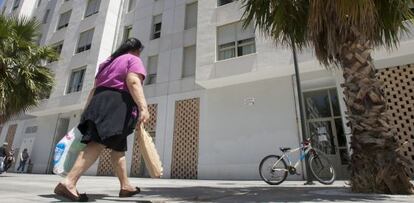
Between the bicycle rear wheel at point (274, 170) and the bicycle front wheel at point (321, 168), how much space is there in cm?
76

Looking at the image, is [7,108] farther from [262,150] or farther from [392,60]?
[392,60]

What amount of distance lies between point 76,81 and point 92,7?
5.86m

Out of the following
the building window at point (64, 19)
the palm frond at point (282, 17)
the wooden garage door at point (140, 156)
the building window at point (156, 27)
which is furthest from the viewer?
the building window at point (64, 19)

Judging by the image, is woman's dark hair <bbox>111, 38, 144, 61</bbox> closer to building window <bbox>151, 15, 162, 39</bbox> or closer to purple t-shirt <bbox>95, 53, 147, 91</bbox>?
purple t-shirt <bbox>95, 53, 147, 91</bbox>

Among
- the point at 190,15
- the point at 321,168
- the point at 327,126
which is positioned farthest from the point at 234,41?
A: the point at 321,168

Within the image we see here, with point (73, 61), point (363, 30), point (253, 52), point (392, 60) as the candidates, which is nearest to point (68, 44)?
point (73, 61)

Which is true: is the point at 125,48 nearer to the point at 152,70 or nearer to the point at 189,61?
the point at 189,61

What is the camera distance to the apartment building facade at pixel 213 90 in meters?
12.6

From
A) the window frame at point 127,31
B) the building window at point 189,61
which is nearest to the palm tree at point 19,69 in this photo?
the building window at point 189,61

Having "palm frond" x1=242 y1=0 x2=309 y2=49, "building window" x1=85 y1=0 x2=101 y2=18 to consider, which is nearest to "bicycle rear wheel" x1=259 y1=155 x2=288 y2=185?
"palm frond" x1=242 y1=0 x2=309 y2=49

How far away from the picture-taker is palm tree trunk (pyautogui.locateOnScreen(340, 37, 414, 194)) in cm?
436

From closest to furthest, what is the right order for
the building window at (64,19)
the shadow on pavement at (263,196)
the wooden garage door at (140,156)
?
the shadow on pavement at (263,196)
the wooden garage door at (140,156)
the building window at (64,19)

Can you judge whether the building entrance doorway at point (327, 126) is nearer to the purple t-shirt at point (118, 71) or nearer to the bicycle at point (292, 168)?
the bicycle at point (292, 168)

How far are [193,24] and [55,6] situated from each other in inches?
589
